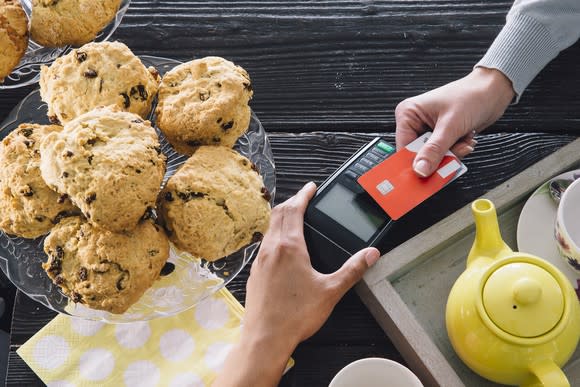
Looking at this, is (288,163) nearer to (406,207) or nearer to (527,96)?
(406,207)

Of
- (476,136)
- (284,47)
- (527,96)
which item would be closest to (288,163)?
(284,47)

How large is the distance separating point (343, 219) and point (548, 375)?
34 cm

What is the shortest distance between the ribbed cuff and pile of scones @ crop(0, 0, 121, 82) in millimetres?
584

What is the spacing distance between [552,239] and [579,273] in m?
0.06

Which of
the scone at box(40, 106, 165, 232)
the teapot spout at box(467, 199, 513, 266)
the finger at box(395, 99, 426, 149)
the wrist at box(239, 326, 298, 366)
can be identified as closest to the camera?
the scone at box(40, 106, 165, 232)

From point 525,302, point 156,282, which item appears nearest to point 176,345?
point 156,282

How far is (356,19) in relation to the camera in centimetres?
108

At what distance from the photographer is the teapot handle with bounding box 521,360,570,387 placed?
0.70 m

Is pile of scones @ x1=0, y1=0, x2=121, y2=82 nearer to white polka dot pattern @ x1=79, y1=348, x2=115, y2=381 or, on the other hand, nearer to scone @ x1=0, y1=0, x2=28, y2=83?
scone @ x1=0, y1=0, x2=28, y2=83

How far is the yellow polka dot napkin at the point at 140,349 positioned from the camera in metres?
0.90

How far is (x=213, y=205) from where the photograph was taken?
70cm

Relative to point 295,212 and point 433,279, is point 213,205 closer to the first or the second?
point 295,212

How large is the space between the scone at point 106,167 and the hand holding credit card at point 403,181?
36cm

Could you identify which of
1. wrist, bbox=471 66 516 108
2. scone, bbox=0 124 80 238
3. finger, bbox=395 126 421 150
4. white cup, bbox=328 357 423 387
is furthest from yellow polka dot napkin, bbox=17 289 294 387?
wrist, bbox=471 66 516 108
